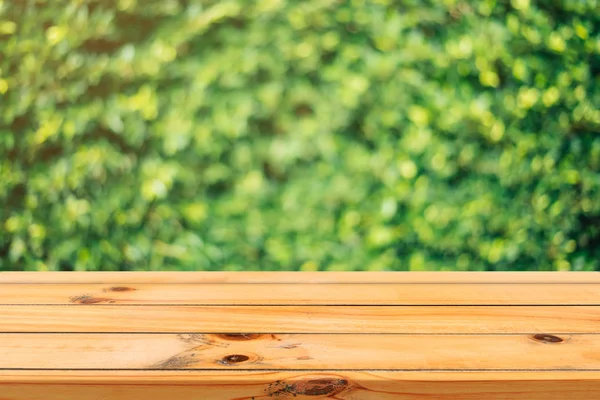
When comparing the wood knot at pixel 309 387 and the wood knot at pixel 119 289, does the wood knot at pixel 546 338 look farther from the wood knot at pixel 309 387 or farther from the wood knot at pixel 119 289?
the wood knot at pixel 119 289

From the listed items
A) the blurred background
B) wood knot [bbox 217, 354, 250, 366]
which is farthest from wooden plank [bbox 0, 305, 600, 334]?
the blurred background

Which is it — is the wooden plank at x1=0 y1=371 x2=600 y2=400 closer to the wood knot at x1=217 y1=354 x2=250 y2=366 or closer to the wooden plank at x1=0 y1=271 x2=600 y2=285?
the wood knot at x1=217 y1=354 x2=250 y2=366

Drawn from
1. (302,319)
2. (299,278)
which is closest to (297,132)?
(299,278)

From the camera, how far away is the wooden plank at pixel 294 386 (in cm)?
94

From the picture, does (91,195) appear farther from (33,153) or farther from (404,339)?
(404,339)

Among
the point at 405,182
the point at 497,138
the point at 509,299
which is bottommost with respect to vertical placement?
the point at 509,299

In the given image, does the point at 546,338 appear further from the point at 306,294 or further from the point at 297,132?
the point at 297,132

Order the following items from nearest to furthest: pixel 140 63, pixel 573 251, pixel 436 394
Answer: pixel 436 394
pixel 140 63
pixel 573 251

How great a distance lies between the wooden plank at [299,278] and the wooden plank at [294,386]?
50cm

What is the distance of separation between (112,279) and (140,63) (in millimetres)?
741

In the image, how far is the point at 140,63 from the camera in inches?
75.6

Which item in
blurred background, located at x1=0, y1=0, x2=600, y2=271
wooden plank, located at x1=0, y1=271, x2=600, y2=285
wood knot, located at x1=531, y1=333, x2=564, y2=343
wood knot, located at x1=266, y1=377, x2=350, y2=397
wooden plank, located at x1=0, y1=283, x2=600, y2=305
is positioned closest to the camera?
wood knot, located at x1=266, y1=377, x2=350, y2=397

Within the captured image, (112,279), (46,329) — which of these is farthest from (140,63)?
(46,329)

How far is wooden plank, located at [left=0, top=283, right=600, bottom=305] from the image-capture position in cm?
130
